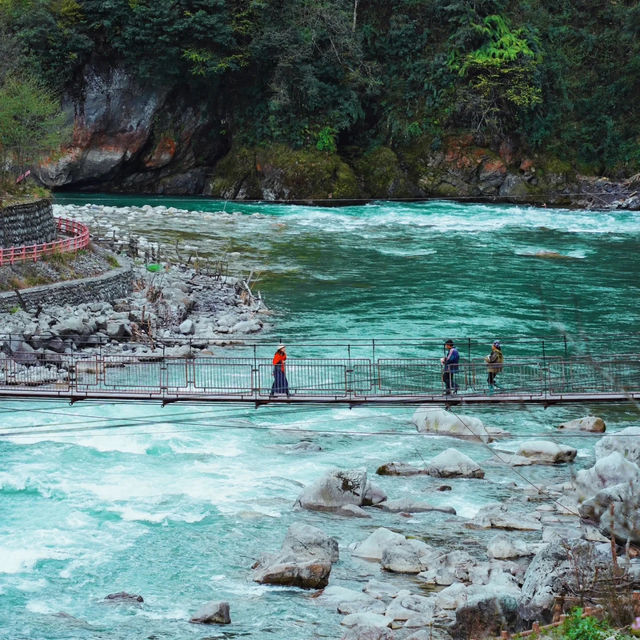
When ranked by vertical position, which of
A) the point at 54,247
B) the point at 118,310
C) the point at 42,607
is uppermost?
the point at 54,247

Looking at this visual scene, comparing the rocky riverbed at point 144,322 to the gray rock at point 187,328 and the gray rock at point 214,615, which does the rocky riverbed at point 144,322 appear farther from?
the gray rock at point 214,615

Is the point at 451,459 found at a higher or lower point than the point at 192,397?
lower

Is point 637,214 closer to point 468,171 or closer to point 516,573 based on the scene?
point 468,171

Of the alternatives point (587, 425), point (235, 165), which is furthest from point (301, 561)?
point (235, 165)

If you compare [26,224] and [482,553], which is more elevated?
[26,224]

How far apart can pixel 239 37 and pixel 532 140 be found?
62.6ft

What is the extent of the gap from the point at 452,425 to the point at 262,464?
4416 mm

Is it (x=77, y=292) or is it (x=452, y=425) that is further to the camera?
(x=77, y=292)

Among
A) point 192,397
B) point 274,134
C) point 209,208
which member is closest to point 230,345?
point 192,397

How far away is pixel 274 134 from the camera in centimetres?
5953

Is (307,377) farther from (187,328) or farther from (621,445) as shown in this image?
(621,445)

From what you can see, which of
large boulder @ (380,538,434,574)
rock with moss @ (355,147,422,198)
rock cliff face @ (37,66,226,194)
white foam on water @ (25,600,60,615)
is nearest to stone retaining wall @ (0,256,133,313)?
white foam on water @ (25,600,60,615)

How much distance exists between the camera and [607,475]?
54.1 ft

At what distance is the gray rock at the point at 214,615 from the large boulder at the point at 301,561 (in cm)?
124
